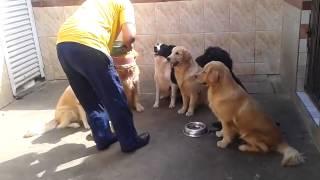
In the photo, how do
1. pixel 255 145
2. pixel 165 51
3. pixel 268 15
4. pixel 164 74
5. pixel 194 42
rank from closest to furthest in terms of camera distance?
pixel 255 145, pixel 165 51, pixel 164 74, pixel 268 15, pixel 194 42

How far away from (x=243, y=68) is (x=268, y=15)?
0.81 m

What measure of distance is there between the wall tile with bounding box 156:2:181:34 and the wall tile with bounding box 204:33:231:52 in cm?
44

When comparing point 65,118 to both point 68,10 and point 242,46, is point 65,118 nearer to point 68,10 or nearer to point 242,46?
point 68,10

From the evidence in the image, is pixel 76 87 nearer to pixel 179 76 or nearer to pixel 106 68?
pixel 106 68

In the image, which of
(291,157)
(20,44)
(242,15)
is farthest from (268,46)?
(20,44)

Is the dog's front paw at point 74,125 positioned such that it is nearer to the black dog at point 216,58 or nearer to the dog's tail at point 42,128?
the dog's tail at point 42,128

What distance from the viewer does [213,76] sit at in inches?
115

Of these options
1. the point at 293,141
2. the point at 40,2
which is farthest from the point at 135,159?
the point at 40,2

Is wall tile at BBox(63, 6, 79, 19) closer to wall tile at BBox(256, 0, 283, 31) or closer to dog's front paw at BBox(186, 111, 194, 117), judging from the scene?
dog's front paw at BBox(186, 111, 194, 117)

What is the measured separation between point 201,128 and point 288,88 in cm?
141

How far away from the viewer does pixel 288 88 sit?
161 inches

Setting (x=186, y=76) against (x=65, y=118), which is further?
(x=186, y=76)

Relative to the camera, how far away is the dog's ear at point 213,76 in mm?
2904

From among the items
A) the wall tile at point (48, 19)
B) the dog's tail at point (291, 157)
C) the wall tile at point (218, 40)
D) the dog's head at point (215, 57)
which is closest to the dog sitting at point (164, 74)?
the dog's head at point (215, 57)
